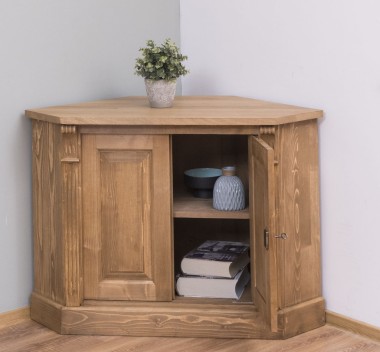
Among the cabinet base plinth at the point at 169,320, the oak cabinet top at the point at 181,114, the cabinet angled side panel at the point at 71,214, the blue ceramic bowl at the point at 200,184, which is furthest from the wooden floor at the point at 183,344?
the oak cabinet top at the point at 181,114

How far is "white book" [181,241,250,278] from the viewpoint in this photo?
248 cm

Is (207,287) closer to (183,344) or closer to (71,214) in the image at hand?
(183,344)

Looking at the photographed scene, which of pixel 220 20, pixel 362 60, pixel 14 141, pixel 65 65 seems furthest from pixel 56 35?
pixel 362 60

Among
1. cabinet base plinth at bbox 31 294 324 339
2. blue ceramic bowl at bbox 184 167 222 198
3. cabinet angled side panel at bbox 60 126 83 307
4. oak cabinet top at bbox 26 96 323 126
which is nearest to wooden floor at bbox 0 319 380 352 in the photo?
cabinet base plinth at bbox 31 294 324 339

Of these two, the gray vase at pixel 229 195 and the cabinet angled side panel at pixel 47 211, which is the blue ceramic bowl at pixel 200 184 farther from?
the cabinet angled side panel at pixel 47 211

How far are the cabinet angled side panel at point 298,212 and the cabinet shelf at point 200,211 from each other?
0.13 meters

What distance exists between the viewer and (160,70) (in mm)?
2484

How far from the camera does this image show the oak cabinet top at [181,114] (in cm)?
229

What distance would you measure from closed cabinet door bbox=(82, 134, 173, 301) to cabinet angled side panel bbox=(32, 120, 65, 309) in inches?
2.9

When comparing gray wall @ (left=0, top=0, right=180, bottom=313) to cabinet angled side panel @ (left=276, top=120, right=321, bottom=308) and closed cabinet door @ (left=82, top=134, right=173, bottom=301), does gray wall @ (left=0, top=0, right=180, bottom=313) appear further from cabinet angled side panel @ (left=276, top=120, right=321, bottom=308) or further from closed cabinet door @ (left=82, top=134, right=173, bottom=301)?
cabinet angled side panel @ (left=276, top=120, right=321, bottom=308)

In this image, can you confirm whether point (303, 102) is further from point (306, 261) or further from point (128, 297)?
point (128, 297)

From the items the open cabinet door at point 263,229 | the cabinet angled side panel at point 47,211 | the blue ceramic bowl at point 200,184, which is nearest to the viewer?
the open cabinet door at point 263,229

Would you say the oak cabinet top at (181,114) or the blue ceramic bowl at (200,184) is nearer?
the oak cabinet top at (181,114)

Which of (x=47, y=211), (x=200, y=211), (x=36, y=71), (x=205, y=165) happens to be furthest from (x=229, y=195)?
(x=36, y=71)
